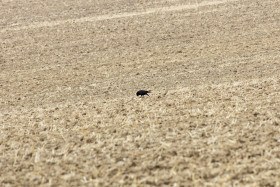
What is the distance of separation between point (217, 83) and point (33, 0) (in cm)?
2076

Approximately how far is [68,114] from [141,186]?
480 centimetres

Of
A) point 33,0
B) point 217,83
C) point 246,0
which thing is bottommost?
point 217,83

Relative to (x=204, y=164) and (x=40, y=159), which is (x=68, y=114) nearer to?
(x=40, y=159)

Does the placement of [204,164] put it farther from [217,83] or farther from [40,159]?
[217,83]

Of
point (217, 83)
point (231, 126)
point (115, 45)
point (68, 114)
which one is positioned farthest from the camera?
point (115, 45)

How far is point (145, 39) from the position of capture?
18.4 m

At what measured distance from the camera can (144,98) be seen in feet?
35.6

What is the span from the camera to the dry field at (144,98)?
619 cm

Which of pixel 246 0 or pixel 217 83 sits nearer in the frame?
pixel 217 83

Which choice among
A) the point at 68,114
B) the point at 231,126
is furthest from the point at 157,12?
the point at 231,126

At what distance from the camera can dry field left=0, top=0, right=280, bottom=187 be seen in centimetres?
619

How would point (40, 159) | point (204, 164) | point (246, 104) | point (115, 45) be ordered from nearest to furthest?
point (204, 164)
point (40, 159)
point (246, 104)
point (115, 45)

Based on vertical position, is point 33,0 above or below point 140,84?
above

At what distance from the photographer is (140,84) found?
1279 cm
